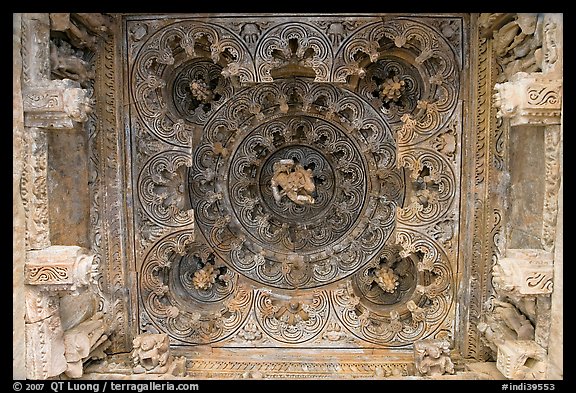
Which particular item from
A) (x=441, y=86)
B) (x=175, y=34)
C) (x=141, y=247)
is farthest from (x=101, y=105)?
(x=441, y=86)

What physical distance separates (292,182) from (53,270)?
2.80 meters

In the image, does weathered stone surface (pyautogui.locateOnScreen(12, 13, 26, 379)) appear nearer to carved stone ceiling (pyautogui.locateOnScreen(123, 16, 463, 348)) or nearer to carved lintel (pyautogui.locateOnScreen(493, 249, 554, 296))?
carved stone ceiling (pyautogui.locateOnScreen(123, 16, 463, 348))

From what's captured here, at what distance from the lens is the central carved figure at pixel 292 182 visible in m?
5.71

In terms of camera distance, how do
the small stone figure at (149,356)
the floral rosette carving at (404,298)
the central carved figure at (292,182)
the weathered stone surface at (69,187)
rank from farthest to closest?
the central carved figure at (292,182)
the floral rosette carving at (404,298)
the small stone figure at (149,356)
the weathered stone surface at (69,187)

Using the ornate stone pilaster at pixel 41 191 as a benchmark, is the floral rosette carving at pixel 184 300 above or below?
below

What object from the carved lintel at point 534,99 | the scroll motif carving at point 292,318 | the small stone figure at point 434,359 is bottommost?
the small stone figure at point 434,359

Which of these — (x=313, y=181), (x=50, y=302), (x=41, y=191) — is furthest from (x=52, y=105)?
(x=313, y=181)

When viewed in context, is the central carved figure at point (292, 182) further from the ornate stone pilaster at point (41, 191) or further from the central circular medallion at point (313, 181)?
the ornate stone pilaster at point (41, 191)

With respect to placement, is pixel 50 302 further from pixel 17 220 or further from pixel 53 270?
pixel 17 220

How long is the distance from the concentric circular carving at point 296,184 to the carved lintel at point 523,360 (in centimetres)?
195

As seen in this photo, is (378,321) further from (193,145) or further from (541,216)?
(193,145)

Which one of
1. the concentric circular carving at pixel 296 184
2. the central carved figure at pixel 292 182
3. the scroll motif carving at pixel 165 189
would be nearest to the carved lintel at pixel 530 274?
the concentric circular carving at pixel 296 184

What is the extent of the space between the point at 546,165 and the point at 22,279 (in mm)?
4329

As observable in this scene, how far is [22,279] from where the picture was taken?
389cm
